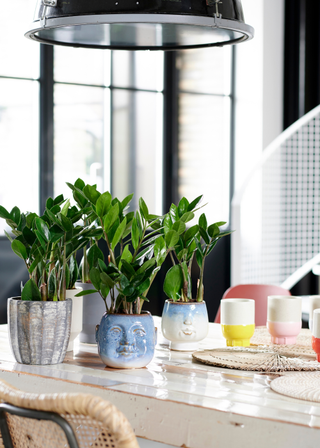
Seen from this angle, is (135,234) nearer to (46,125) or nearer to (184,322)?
(184,322)

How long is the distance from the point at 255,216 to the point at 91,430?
485 centimetres

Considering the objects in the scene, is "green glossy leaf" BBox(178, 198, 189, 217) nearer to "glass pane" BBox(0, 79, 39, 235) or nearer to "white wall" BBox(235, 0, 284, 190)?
"glass pane" BBox(0, 79, 39, 235)

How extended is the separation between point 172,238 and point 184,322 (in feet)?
0.86

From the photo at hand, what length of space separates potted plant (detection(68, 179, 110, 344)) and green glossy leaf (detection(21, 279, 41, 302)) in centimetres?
18

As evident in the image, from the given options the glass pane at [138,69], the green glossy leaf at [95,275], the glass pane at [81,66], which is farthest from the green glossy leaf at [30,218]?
the glass pane at [138,69]

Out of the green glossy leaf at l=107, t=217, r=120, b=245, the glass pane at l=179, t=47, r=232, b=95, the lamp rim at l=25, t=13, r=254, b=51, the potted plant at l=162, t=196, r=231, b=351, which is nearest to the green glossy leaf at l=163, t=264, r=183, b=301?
the potted plant at l=162, t=196, r=231, b=351

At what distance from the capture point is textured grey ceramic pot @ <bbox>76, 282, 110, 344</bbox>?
1.83 m

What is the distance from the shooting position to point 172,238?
63.9 inches

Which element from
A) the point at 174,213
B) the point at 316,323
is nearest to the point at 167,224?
the point at 174,213

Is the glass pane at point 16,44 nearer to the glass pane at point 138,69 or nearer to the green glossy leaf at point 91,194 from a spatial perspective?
the glass pane at point 138,69

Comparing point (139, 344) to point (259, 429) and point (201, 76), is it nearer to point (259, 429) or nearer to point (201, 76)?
point (259, 429)

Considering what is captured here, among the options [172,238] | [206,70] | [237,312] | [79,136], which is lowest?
[237,312]

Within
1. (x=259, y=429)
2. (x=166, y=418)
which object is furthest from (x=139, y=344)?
(x=259, y=429)

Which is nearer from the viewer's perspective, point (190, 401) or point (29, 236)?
point (190, 401)
